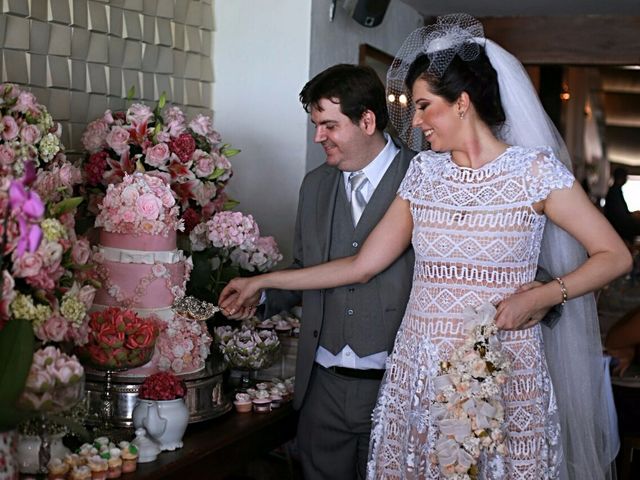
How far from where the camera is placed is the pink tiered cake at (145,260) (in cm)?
250

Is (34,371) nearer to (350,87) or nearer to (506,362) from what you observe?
(506,362)

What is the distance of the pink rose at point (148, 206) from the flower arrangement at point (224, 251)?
0.41 m

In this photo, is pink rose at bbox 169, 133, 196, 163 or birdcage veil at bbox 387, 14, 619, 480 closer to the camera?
birdcage veil at bbox 387, 14, 619, 480

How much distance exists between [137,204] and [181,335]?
0.39 m

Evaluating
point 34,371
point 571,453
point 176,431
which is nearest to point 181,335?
point 176,431

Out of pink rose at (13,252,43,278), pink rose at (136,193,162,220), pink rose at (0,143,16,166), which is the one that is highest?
pink rose at (0,143,16,166)

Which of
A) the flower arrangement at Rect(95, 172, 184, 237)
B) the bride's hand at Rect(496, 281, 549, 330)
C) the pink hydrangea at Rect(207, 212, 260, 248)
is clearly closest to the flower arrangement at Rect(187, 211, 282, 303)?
the pink hydrangea at Rect(207, 212, 260, 248)

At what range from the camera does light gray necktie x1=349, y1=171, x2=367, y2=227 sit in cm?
288

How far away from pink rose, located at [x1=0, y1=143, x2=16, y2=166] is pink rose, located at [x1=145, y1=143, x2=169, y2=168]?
23.7 inches

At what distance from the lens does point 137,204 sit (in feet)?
8.20

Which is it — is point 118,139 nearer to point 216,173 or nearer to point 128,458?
point 216,173

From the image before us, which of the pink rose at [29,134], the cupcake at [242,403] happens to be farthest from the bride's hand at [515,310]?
the pink rose at [29,134]

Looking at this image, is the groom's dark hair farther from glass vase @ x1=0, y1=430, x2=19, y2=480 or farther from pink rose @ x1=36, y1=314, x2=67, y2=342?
glass vase @ x1=0, y1=430, x2=19, y2=480

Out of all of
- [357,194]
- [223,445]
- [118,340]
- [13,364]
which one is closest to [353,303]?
[357,194]
